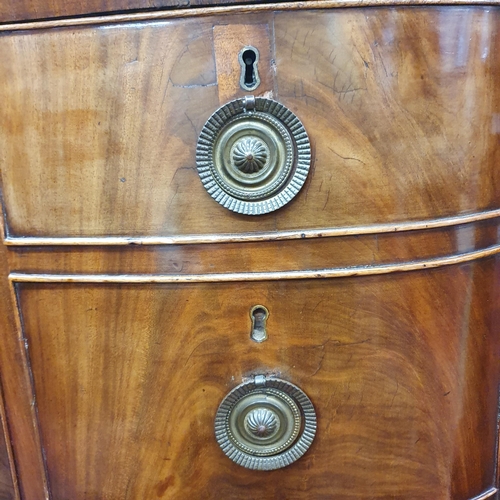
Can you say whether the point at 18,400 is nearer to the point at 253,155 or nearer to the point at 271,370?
the point at 271,370

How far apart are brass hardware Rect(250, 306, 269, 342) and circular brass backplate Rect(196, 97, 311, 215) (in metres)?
0.17

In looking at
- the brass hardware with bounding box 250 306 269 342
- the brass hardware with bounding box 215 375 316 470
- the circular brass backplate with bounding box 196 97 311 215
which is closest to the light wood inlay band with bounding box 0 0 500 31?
the circular brass backplate with bounding box 196 97 311 215

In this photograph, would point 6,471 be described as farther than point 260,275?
Yes

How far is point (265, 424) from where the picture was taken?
0.77 metres

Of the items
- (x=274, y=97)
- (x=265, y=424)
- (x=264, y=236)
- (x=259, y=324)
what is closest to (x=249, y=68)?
(x=274, y=97)

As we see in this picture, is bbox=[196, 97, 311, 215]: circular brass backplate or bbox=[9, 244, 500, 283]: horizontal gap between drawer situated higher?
bbox=[196, 97, 311, 215]: circular brass backplate

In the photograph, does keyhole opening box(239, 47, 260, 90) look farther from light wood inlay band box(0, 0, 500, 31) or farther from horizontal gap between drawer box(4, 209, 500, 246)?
horizontal gap between drawer box(4, 209, 500, 246)

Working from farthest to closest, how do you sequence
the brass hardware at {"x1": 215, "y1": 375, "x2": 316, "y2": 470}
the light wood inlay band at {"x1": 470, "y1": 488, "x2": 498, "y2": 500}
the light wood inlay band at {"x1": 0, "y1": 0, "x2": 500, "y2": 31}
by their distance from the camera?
1. the light wood inlay band at {"x1": 470, "y1": 488, "x2": 498, "y2": 500}
2. the brass hardware at {"x1": 215, "y1": 375, "x2": 316, "y2": 470}
3. the light wood inlay band at {"x1": 0, "y1": 0, "x2": 500, "y2": 31}

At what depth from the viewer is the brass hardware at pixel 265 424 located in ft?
2.55

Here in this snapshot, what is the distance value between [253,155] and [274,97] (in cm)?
9

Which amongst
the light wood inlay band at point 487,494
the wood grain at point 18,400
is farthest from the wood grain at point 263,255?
the light wood inlay band at point 487,494

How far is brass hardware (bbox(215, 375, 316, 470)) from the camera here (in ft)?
2.55

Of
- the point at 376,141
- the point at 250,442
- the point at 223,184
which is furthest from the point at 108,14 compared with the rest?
the point at 250,442

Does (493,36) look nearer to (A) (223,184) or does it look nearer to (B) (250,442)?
(A) (223,184)
